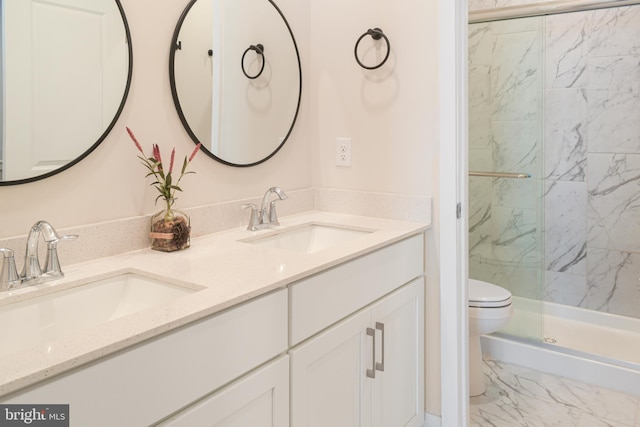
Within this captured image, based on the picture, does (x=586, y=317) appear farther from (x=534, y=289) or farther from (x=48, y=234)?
(x=48, y=234)

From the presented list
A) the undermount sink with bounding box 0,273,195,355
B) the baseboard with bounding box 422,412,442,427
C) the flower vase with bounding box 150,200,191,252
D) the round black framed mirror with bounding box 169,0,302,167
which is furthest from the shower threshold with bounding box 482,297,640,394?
the undermount sink with bounding box 0,273,195,355

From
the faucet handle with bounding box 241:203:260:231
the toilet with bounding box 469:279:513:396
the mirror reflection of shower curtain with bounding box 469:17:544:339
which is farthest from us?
the mirror reflection of shower curtain with bounding box 469:17:544:339

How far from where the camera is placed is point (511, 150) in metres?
2.77

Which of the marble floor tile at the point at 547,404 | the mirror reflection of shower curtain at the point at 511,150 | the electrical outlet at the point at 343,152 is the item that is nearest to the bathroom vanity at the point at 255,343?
the electrical outlet at the point at 343,152

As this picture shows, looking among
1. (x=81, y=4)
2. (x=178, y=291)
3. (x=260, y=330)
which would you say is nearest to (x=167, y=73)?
(x=81, y=4)

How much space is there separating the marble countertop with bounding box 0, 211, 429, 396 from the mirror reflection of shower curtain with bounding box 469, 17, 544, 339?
1114mm

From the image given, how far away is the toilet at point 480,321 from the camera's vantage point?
235 cm

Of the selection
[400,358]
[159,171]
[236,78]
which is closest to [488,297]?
[400,358]

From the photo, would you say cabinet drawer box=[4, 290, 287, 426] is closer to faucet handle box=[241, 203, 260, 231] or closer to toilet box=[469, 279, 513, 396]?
faucet handle box=[241, 203, 260, 231]

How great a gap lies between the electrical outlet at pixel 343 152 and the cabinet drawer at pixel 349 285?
0.49 metres

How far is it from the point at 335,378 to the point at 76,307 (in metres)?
0.73

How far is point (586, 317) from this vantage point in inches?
122

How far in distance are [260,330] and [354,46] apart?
1376 mm

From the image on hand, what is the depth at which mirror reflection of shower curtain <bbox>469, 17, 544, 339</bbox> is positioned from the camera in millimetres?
2691
